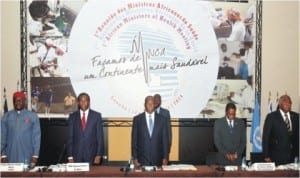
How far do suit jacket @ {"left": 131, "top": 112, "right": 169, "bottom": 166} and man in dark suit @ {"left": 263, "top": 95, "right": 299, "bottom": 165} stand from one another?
1.21 meters

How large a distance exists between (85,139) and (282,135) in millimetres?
2278

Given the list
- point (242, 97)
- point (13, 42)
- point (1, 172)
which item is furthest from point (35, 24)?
point (242, 97)

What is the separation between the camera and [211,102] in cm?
625

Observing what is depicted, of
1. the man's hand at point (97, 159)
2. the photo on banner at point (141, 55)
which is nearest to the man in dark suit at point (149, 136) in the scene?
the man's hand at point (97, 159)

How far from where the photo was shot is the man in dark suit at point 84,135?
4.70m

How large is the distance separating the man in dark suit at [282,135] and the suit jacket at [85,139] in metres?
1.94

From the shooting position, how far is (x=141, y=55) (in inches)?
243

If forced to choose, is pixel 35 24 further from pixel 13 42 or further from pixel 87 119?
pixel 87 119

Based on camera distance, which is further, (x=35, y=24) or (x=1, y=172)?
(x=35, y=24)

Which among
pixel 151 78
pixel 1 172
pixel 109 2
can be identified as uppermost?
pixel 109 2


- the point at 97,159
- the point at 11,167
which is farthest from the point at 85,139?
the point at 11,167

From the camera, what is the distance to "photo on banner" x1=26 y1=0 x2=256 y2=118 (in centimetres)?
605

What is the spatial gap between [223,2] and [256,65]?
1072mm

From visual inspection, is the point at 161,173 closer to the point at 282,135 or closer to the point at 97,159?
Answer: the point at 97,159
